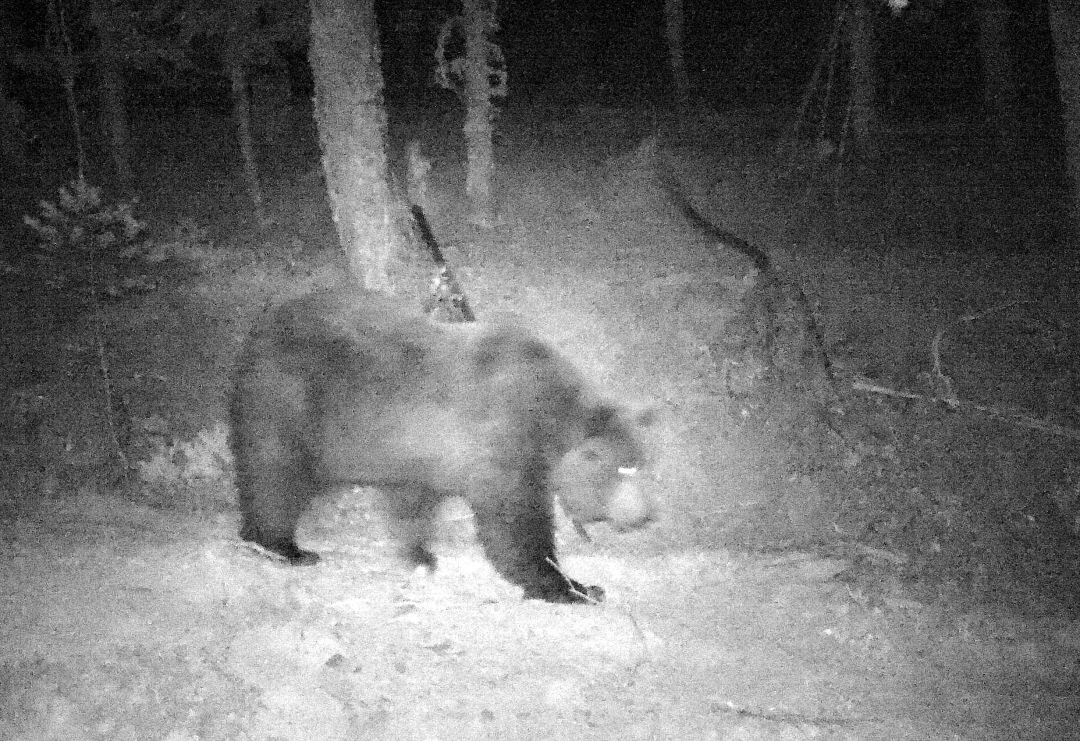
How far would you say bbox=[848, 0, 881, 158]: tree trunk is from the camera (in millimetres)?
13484

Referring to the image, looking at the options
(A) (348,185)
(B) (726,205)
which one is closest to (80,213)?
(A) (348,185)

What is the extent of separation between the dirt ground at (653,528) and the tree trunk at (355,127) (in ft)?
6.04

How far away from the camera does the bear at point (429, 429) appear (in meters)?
5.45

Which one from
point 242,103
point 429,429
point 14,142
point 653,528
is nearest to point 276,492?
point 429,429

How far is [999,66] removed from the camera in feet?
46.1

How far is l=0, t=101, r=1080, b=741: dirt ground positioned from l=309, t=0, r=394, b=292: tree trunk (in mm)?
1842

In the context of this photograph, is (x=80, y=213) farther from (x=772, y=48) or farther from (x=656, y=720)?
(x=772, y=48)

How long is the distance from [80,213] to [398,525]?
467cm

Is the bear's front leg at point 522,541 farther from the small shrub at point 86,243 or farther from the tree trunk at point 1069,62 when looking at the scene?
the tree trunk at point 1069,62

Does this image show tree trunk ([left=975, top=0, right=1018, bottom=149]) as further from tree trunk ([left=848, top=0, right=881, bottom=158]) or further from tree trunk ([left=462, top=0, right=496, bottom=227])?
tree trunk ([left=462, top=0, right=496, bottom=227])

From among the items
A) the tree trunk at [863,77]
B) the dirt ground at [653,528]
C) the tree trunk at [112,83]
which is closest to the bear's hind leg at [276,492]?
the dirt ground at [653,528]

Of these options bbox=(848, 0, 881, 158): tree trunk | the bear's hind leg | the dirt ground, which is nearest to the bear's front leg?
the dirt ground

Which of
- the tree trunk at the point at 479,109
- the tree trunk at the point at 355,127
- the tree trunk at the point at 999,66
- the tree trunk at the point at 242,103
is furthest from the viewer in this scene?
the tree trunk at the point at 999,66

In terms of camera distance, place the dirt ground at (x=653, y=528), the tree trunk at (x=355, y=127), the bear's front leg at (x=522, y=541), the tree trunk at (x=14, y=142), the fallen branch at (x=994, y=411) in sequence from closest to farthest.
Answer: the dirt ground at (x=653, y=528), the bear's front leg at (x=522, y=541), the fallen branch at (x=994, y=411), the tree trunk at (x=355, y=127), the tree trunk at (x=14, y=142)
